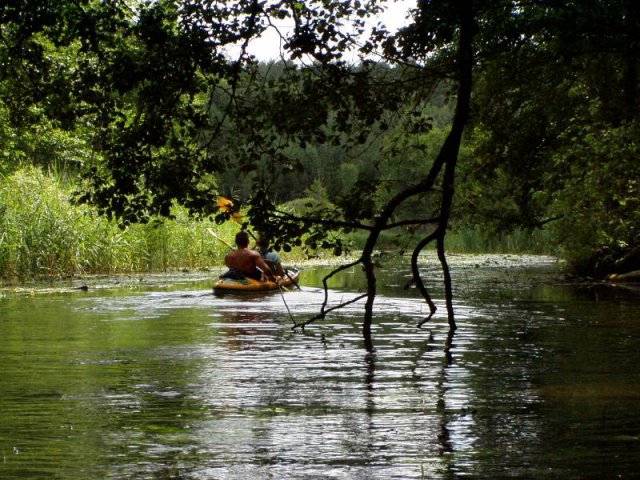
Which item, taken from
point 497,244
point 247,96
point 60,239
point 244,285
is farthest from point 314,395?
point 497,244

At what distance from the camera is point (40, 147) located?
3578 centimetres

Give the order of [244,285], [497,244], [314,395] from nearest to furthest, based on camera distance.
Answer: [314,395] < [244,285] < [497,244]

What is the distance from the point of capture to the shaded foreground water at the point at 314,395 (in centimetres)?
614

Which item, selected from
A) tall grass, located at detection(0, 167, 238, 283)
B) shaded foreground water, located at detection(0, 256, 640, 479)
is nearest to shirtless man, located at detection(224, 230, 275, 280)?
tall grass, located at detection(0, 167, 238, 283)

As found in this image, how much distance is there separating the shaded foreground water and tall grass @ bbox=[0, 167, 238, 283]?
5.49m

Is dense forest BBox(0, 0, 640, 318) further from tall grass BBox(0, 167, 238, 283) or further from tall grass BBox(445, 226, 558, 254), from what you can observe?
tall grass BBox(445, 226, 558, 254)

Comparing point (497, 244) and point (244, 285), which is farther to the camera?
point (497, 244)

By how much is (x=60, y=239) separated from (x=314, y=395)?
15.5 metres

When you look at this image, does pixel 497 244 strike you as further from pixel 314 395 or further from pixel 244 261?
pixel 314 395

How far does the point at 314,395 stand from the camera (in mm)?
8602

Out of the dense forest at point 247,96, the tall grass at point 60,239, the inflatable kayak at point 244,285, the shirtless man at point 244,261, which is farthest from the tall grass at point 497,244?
the dense forest at point 247,96

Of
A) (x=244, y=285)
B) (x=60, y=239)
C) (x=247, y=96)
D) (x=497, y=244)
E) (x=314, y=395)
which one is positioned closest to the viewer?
(x=314, y=395)

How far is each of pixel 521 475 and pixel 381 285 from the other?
1793 centimetres

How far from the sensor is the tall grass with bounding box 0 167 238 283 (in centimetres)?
2209
